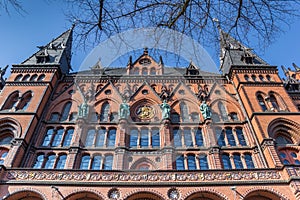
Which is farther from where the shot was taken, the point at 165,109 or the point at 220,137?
the point at 165,109

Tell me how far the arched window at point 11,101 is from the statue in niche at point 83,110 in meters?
4.82

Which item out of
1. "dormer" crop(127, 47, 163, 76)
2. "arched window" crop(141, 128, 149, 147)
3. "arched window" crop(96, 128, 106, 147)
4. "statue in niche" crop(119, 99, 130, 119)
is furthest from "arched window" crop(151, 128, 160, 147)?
"dormer" crop(127, 47, 163, 76)

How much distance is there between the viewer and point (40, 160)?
1617cm

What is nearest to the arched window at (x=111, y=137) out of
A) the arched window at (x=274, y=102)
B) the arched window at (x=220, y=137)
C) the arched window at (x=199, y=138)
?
the arched window at (x=199, y=138)

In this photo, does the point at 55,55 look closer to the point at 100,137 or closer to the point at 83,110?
the point at 83,110

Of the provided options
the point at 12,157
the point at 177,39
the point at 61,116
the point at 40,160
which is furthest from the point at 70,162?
the point at 177,39

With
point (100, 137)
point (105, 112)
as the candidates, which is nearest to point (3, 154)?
point (100, 137)

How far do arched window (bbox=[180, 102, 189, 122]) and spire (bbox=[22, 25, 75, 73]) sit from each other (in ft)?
36.5

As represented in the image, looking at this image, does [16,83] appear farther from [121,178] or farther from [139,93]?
[121,178]

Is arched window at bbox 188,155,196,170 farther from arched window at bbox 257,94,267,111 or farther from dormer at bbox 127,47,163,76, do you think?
dormer at bbox 127,47,163,76

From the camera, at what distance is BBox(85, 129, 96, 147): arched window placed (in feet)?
56.3

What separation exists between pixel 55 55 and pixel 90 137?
10.4 metres

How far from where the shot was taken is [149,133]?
17844mm

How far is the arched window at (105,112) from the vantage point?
62.5ft
